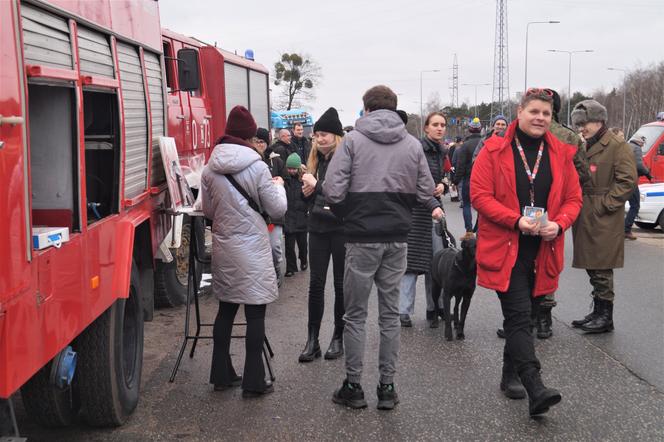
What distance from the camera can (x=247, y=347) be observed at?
16.3 feet

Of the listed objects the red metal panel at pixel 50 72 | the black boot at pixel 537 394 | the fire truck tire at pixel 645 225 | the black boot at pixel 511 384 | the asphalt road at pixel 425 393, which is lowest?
the fire truck tire at pixel 645 225

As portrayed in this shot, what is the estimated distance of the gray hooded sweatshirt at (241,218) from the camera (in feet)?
15.7

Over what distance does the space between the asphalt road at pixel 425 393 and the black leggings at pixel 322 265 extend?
417 mm

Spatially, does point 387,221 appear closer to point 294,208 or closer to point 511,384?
point 511,384

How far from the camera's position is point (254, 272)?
4820 mm

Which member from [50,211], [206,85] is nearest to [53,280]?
[50,211]

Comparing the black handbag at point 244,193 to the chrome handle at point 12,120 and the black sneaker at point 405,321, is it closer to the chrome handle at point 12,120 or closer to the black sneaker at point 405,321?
Answer: the chrome handle at point 12,120

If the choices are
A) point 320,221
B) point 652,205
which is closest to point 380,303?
point 320,221

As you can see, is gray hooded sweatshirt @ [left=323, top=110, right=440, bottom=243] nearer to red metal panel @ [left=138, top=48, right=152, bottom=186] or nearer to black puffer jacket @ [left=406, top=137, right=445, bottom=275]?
red metal panel @ [left=138, top=48, right=152, bottom=186]

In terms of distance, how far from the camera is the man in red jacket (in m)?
4.64

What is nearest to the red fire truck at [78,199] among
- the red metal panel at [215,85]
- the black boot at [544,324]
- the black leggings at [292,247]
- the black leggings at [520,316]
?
the black leggings at [520,316]

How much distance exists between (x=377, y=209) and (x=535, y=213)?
38.5 inches

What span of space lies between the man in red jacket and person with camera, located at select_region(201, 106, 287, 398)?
1368 mm

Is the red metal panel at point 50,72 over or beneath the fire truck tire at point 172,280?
over
